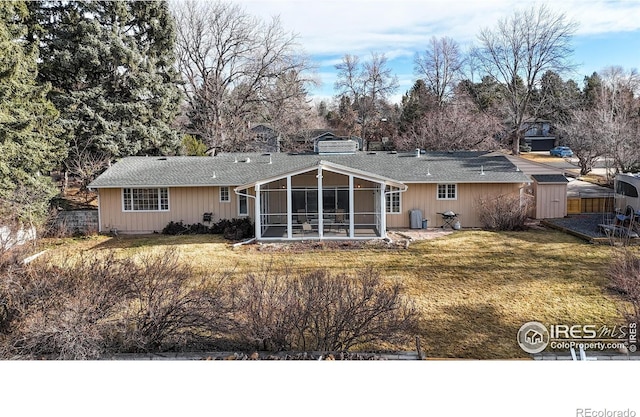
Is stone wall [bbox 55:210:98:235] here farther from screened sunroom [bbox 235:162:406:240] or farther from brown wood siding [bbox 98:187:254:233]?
screened sunroom [bbox 235:162:406:240]

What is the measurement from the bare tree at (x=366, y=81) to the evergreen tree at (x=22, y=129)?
36.1ft

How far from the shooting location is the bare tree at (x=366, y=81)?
17297mm

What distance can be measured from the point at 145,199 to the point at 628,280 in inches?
569

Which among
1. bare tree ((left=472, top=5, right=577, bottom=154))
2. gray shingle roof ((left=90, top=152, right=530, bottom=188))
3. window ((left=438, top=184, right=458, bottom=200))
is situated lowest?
window ((left=438, top=184, right=458, bottom=200))

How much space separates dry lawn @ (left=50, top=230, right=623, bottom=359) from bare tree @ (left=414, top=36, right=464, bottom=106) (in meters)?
8.16

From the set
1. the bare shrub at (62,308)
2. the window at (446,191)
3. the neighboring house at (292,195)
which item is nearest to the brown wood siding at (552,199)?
the neighboring house at (292,195)

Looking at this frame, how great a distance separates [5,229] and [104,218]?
726 cm

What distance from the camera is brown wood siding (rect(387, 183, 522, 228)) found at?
50.6ft

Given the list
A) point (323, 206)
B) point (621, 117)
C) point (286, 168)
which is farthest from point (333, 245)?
point (621, 117)

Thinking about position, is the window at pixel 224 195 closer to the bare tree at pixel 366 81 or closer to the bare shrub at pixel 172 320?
the bare tree at pixel 366 81

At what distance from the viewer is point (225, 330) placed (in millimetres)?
5402

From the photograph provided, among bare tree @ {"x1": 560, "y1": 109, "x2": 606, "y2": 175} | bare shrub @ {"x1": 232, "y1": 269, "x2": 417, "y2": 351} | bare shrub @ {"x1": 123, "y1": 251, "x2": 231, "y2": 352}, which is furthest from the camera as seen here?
bare tree @ {"x1": 560, "y1": 109, "x2": 606, "y2": 175}

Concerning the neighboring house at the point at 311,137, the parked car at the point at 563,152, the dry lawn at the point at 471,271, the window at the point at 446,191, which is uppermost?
the neighboring house at the point at 311,137

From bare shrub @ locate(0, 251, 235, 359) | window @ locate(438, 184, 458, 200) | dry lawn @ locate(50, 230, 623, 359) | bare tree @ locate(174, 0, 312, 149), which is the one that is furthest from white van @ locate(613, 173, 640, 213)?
bare tree @ locate(174, 0, 312, 149)
